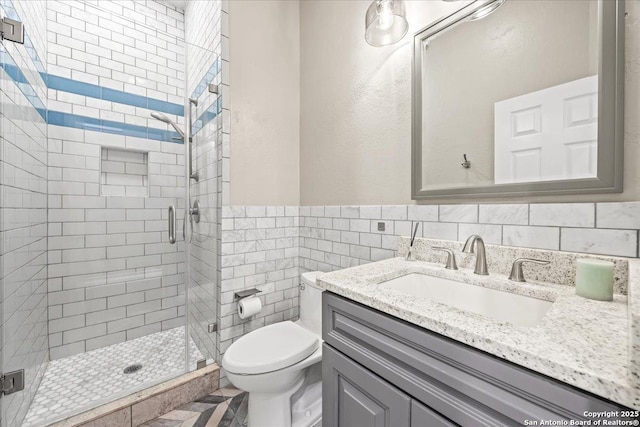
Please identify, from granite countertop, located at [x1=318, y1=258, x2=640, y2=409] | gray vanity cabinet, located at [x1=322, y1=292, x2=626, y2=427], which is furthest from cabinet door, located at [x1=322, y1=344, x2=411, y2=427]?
granite countertop, located at [x1=318, y1=258, x2=640, y2=409]

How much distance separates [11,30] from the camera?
1250mm

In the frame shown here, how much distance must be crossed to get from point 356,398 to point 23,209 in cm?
201

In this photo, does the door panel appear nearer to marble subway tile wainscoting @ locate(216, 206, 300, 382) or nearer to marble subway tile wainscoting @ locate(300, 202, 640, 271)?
marble subway tile wainscoting @ locate(300, 202, 640, 271)

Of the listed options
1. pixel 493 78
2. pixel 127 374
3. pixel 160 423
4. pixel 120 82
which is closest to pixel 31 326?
Result: pixel 127 374

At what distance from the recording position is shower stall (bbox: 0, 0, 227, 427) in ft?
4.95

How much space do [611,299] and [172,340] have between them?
8.48ft

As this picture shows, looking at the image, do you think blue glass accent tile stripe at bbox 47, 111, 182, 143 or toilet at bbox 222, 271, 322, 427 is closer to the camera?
toilet at bbox 222, 271, 322, 427

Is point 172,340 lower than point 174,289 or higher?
lower

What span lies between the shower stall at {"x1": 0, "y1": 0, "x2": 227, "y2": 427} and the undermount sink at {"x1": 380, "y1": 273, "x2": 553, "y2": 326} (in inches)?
51.4

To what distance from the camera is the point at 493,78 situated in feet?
3.53

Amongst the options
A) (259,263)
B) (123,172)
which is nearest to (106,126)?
(123,172)

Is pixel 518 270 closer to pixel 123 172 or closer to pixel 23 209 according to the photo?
pixel 23 209

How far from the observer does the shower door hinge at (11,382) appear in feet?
3.75

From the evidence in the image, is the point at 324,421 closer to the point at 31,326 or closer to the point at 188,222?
the point at 188,222
